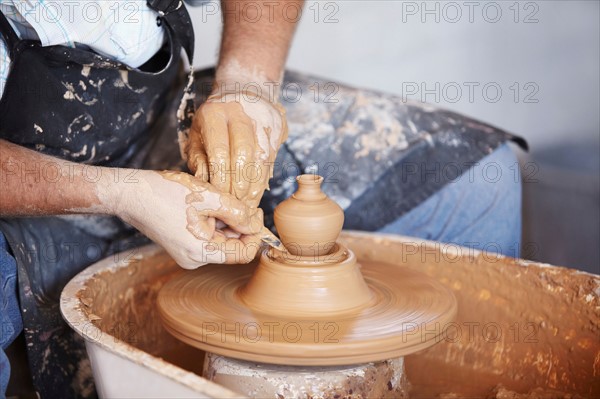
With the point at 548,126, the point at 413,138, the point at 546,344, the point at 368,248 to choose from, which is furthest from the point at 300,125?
the point at 548,126

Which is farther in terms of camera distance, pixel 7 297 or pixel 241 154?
pixel 7 297

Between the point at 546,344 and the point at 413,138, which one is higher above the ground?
the point at 413,138

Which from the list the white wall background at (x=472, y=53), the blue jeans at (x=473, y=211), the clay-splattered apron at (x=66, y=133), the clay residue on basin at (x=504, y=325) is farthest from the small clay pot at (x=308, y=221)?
the white wall background at (x=472, y=53)

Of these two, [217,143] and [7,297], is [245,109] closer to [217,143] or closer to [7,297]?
[217,143]

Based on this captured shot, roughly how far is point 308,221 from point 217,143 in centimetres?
26

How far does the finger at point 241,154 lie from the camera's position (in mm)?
1489

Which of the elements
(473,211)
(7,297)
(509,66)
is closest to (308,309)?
(7,297)

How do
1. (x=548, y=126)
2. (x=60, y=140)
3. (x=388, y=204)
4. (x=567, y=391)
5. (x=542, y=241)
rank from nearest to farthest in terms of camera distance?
(x=567, y=391)
(x=60, y=140)
(x=388, y=204)
(x=542, y=241)
(x=548, y=126)

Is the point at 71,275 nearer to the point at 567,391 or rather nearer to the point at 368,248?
the point at 368,248

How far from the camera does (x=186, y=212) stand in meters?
1.41

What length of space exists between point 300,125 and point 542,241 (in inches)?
63.4

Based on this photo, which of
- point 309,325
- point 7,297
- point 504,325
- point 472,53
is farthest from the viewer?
point 472,53

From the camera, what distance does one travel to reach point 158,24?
1873 mm

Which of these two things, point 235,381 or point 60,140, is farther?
point 60,140
